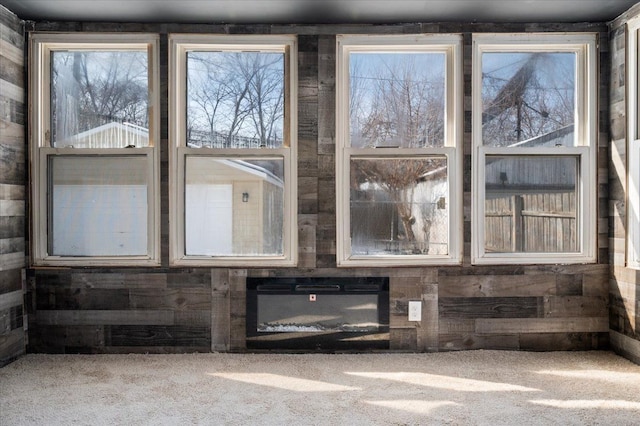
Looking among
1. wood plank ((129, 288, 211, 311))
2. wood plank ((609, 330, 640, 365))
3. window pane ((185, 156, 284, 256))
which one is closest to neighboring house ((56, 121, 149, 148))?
window pane ((185, 156, 284, 256))

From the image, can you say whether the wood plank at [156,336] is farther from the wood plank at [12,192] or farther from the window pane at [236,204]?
the wood plank at [12,192]

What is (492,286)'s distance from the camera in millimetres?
3682

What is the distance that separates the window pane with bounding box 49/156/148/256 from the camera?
12.1 ft

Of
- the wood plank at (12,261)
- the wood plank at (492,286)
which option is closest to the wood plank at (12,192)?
the wood plank at (12,261)

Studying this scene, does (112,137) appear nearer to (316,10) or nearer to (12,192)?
(12,192)

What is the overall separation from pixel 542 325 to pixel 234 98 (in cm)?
274

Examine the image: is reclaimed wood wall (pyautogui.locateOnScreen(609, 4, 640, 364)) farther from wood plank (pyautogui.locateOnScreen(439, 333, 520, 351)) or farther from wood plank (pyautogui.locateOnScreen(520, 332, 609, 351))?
wood plank (pyautogui.locateOnScreen(439, 333, 520, 351))

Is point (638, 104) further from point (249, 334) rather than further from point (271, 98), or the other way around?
point (249, 334)

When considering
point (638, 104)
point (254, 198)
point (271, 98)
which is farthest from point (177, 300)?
point (638, 104)

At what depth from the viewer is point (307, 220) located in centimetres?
366

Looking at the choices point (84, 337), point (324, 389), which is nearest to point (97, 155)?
point (84, 337)

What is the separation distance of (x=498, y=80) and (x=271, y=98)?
1.63 m

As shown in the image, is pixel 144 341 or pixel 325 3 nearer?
pixel 325 3

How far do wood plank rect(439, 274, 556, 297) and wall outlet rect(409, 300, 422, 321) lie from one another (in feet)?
0.58
